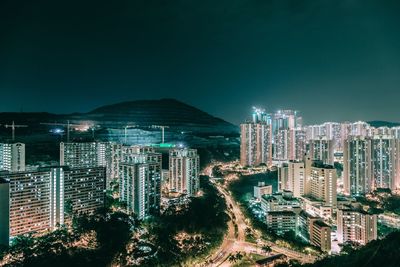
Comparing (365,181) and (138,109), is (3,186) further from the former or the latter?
(365,181)

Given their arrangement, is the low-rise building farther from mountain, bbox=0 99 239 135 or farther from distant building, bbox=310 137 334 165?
mountain, bbox=0 99 239 135

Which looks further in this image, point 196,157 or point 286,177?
point 286,177

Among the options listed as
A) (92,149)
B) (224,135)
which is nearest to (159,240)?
(92,149)

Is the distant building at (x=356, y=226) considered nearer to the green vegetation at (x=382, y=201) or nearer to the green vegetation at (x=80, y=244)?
the green vegetation at (x=382, y=201)

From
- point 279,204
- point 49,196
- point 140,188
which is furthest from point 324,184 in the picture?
point 49,196

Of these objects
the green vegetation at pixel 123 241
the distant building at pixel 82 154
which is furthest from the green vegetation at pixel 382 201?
the distant building at pixel 82 154

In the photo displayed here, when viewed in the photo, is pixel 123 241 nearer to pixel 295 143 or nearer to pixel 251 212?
pixel 251 212
